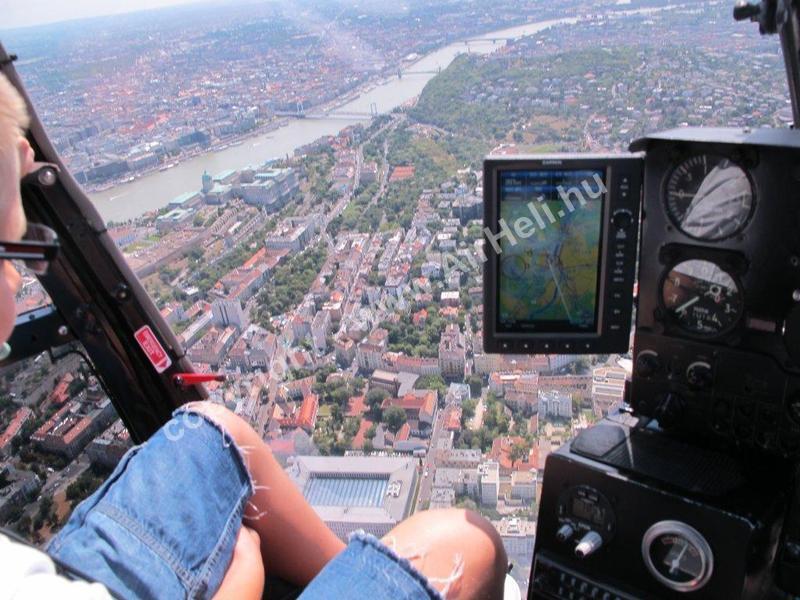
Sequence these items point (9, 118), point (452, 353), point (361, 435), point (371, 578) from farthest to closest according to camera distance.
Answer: point (452, 353) → point (361, 435) → point (371, 578) → point (9, 118)

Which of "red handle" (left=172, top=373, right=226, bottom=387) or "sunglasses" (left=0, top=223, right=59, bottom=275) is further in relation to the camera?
"red handle" (left=172, top=373, right=226, bottom=387)

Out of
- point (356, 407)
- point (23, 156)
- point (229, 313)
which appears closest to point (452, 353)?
point (356, 407)

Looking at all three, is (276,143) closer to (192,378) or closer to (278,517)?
(192,378)

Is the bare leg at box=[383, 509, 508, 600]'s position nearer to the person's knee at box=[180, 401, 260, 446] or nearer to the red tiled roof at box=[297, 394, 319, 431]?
the person's knee at box=[180, 401, 260, 446]

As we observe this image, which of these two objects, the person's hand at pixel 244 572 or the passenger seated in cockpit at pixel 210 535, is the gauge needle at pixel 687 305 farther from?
the person's hand at pixel 244 572

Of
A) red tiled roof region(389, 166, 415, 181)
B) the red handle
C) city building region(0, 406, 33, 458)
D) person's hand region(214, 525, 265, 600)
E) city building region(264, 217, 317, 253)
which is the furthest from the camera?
red tiled roof region(389, 166, 415, 181)

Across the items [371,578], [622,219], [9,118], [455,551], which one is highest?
[9,118]

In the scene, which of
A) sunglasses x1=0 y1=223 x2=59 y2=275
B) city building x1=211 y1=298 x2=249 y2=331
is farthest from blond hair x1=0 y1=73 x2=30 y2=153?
city building x1=211 y1=298 x2=249 y2=331
